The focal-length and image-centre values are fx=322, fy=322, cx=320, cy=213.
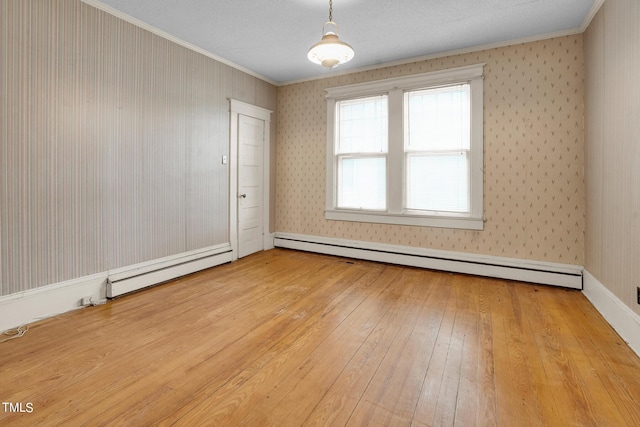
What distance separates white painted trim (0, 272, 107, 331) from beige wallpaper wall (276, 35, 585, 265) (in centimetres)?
369

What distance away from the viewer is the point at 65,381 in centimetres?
186

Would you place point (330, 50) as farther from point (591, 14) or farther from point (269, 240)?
point (269, 240)

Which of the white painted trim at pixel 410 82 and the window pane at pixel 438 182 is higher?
the white painted trim at pixel 410 82

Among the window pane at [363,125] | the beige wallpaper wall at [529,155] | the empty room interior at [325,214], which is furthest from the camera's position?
the window pane at [363,125]

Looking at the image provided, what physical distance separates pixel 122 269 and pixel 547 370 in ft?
12.3

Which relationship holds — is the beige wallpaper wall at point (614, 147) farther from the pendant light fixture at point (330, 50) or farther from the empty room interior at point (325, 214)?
the pendant light fixture at point (330, 50)

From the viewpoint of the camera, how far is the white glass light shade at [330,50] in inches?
102

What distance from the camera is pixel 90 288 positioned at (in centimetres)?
308

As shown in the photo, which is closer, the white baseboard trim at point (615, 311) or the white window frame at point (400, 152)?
the white baseboard trim at point (615, 311)

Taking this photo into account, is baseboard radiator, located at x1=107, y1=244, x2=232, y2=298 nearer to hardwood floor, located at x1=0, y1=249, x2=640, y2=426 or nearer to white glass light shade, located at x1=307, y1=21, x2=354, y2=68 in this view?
hardwood floor, located at x1=0, y1=249, x2=640, y2=426

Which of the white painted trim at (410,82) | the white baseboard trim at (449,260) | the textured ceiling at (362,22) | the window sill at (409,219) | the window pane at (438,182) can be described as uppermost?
the textured ceiling at (362,22)

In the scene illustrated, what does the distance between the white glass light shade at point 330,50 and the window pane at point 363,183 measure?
2.22 meters

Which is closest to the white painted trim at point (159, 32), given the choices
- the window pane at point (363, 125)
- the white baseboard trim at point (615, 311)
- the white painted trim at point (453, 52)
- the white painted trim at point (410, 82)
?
the white painted trim at point (453, 52)

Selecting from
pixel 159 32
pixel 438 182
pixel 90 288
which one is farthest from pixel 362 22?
pixel 90 288
